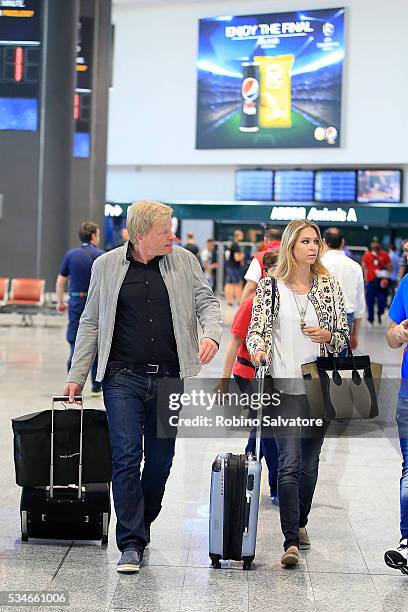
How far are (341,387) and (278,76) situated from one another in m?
29.2

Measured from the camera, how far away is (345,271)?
937 cm

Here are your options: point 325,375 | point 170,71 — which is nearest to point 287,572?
point 325,375

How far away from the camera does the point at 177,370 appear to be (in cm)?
528

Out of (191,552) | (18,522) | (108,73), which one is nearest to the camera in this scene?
(191,552)

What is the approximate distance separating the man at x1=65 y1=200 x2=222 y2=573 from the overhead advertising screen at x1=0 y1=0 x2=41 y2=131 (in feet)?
52.5

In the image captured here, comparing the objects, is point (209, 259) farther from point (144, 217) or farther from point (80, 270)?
point (144, 217)

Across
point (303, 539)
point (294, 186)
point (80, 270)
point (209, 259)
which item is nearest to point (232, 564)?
point (303, 539)

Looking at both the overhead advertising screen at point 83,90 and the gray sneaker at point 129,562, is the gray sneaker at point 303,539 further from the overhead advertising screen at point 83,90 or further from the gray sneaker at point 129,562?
the overhead advertising screen at point 83,90

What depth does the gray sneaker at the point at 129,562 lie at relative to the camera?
5.04 metres

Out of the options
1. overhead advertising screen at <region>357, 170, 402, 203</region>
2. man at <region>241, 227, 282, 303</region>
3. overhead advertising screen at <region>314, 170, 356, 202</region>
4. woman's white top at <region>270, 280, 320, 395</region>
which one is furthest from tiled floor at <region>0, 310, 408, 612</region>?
overhead advertising screen at <region>314, 170, 356, 202</region>

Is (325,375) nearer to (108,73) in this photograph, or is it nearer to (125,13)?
(108,73)

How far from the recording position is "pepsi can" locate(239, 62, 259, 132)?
33.9m

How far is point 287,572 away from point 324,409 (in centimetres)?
78

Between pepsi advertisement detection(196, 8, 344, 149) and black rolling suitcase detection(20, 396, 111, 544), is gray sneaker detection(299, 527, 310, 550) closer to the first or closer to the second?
black rolling suitcase detection(20, 396, 111, 544)
